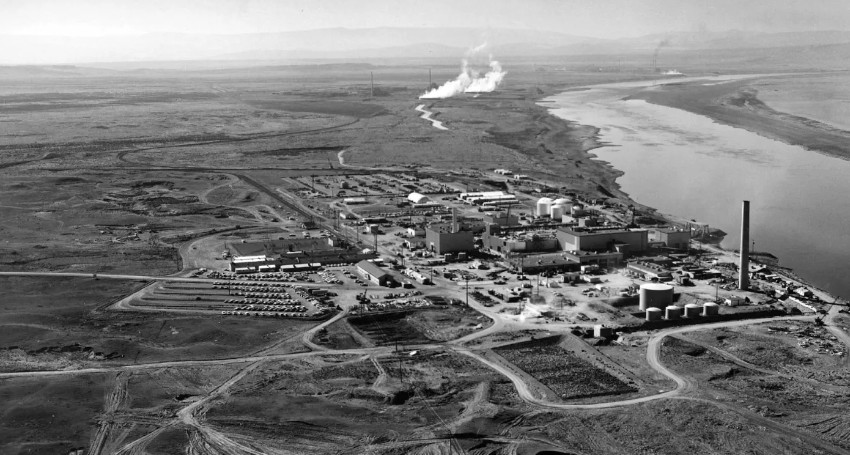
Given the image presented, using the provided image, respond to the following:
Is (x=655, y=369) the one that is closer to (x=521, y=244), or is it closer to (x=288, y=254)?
(x=521, y=244)

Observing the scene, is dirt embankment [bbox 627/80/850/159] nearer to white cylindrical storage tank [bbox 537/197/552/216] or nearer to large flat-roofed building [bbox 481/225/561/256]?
white cylindrical storage tank [bbox 537/197/552/216]

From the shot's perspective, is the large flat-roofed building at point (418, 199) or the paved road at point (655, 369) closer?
the paved road at point (655, 369)

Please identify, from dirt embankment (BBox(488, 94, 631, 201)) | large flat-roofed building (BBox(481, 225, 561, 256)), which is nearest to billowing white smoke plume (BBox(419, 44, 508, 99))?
dirt embankment (BBox(488, 94, 631, 201))

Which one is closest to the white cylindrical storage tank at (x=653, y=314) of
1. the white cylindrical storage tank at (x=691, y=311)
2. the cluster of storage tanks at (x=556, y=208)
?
the white cylindrical storage tank at (x=691, y=311)

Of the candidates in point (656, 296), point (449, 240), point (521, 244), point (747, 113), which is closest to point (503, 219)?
point (521, 244)

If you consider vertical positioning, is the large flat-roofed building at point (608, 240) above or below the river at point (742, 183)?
above

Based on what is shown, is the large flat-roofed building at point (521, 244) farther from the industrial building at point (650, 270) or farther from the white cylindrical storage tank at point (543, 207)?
the white cylindrical storage tank at point (543, 207)
